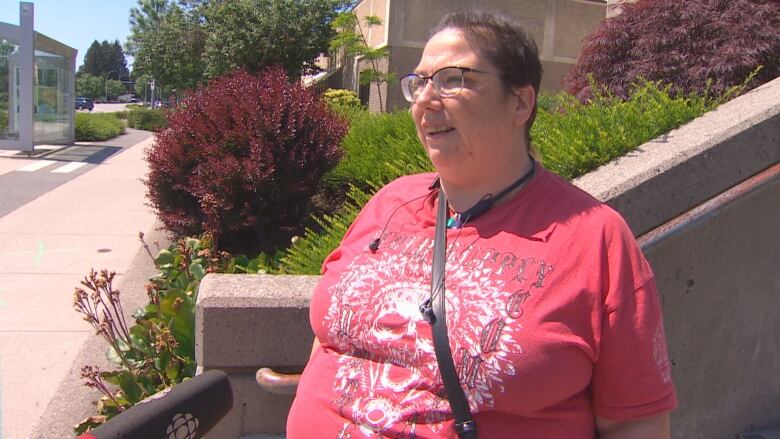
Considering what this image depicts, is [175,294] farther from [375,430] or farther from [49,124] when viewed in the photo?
[49,124]

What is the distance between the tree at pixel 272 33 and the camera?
21.6 meters

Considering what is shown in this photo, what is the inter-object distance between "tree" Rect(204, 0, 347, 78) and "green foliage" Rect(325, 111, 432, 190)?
15862 mm

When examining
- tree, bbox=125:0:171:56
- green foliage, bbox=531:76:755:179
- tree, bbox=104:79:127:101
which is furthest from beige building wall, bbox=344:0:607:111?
tree, bbox=104:79:127:101

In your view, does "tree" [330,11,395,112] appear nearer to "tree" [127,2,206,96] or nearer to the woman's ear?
"tree" [127,2,206,96]

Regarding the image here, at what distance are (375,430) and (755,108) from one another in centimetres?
236

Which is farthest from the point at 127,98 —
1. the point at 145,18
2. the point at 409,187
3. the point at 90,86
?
the point at 409,187

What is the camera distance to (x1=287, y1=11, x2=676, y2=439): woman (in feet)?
4.93

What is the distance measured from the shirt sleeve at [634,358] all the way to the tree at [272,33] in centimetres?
2080

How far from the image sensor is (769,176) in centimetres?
274

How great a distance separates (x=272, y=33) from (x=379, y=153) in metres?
17.5

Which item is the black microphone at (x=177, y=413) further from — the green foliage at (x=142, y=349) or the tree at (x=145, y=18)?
the tree at (x=145, y=18)

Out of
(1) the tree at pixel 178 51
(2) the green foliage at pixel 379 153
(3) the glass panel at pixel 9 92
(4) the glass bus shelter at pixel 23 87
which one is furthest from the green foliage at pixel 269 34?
(2) the green foliage at pixel 379 153

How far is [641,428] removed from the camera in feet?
4.97

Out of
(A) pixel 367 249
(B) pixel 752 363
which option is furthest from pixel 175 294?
(B) pixel 752 363
